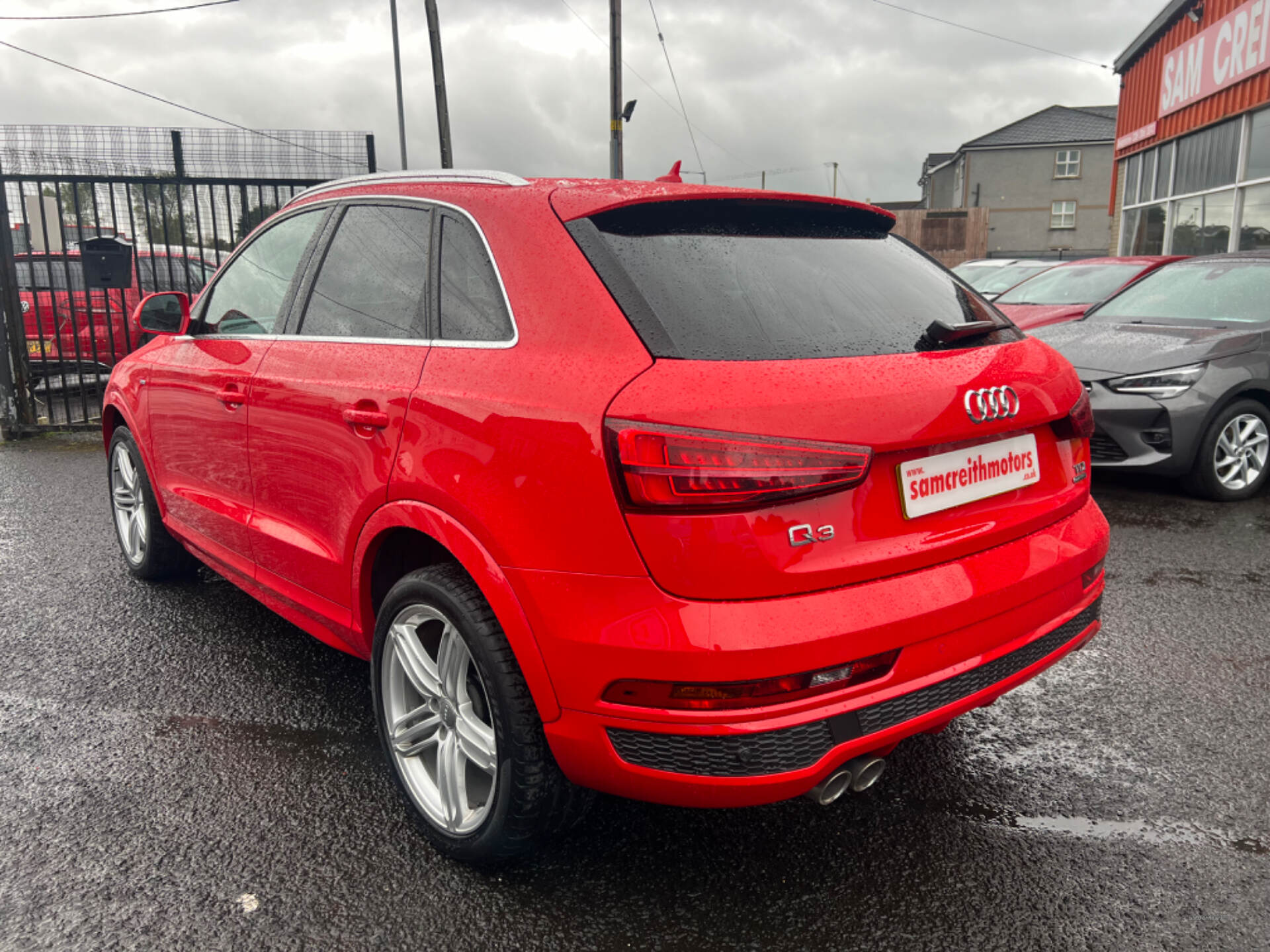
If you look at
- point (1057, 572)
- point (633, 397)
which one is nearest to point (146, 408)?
point (633, 397)

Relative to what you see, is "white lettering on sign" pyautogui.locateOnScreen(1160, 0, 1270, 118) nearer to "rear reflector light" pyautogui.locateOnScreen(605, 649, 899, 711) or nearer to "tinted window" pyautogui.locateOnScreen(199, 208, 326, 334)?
"tinted window" pyautogui.locateOnScreen(199, 208, 326, 334)

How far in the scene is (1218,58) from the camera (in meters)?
15.9

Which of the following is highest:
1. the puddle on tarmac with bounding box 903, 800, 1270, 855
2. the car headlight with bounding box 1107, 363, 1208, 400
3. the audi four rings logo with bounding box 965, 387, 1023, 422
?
the audi four rings logo with bounding box 965, 387, 1023, 422

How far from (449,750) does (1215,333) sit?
585 cm

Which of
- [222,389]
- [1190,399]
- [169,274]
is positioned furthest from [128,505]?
[1190,399]

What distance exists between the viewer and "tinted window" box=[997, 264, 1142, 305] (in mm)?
9133

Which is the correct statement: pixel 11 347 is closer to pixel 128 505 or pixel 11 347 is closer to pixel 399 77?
pixel 128 505

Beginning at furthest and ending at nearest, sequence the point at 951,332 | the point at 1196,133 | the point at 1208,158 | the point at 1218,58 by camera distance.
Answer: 1. the point at 1196,133
2. the point at 1208,158
3. the point at 1218,58
4. the point at 951,332

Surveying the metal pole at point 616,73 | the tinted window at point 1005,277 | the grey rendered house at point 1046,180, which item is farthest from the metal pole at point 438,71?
the grey rendered house at point 1046,180

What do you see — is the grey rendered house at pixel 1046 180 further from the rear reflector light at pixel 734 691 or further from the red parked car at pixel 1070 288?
the rear reflector light at pixel 734 691

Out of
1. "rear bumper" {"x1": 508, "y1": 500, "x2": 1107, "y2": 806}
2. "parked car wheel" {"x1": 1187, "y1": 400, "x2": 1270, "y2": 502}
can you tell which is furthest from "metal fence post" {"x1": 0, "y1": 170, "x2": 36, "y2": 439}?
"parked car wheel" {"x1": 1187, "y1": 400, "x2": 1270, "y2": 502}

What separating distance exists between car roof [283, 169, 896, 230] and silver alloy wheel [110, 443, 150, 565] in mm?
2244

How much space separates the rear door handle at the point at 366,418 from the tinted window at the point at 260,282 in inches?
32.0

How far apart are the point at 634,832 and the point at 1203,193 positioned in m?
18.5
